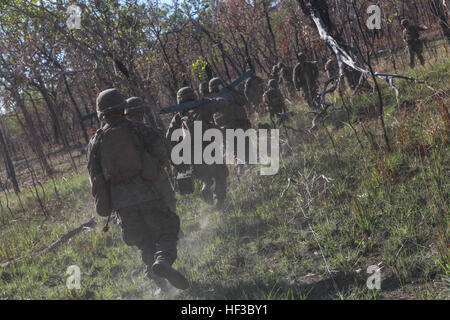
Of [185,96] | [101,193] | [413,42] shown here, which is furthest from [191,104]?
[413,42]

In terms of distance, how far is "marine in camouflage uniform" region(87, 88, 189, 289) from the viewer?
12.3ft

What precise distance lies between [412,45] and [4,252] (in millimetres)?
10652

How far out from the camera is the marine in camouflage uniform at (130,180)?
3.74 m

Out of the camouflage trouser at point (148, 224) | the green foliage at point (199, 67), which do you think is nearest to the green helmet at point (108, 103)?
the camouflage trouser at point (148, 224)

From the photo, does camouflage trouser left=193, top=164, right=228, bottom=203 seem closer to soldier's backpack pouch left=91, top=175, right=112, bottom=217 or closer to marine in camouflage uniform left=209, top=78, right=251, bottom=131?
marine in camouflage uniform left=209, top=78, right=251, bottom=131

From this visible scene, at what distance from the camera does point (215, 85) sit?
700 cm

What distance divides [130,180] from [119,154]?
31 cm

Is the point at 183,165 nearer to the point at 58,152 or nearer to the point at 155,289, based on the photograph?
the point at 155,289

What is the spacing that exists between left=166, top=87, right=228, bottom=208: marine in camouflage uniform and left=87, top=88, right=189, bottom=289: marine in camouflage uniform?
2173 millimetres

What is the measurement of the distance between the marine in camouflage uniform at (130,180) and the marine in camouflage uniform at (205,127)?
2.17m

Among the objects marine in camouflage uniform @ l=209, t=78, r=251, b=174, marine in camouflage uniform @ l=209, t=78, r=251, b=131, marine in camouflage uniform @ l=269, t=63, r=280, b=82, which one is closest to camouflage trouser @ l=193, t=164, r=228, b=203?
marine in camouflage uniform @ l=209, t=78, r=251, b=174

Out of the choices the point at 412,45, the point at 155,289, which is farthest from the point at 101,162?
the point at 412,45

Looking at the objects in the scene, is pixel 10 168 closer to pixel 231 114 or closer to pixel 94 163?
pixel 231 114

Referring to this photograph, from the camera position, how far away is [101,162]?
381 centimetres
